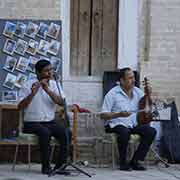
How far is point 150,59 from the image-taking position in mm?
10664

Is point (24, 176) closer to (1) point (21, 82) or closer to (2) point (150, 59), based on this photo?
(1) point (21, 82)

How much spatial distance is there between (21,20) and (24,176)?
8.74 ft

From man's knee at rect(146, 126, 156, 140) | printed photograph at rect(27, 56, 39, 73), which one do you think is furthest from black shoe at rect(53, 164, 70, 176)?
printed photograph at rect(27, 56, 39, 73)

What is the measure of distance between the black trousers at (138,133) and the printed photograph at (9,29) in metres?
2.13

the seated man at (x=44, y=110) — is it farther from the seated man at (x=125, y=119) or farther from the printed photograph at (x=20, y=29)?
the printed photograph at (x=20, y=29)

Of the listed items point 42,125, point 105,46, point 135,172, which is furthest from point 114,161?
point 105,46

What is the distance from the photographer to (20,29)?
1043cm

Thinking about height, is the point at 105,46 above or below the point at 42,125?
above

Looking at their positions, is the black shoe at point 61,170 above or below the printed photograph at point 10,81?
below

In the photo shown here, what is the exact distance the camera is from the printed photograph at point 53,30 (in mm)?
10469

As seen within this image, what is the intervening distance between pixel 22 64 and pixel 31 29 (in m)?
0.54

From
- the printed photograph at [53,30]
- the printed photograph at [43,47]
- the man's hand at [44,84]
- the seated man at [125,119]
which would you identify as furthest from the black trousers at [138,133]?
the printed photograph at [53,30]

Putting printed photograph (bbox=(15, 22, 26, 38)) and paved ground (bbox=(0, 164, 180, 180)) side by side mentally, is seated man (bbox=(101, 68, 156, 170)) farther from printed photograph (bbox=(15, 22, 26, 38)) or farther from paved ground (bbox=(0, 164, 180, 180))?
printed photograph (bbox=(15, 22, 26, 38))

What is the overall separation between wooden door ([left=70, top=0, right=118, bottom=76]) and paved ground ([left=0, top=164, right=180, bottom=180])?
185 centimetres
